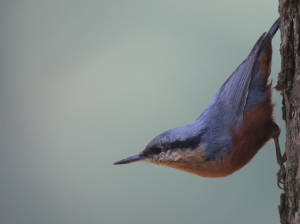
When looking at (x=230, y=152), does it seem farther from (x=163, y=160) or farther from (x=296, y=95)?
(x=296, y=95)

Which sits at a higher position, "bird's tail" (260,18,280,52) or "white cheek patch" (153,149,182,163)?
"bird's tail" (260,18,280,52)

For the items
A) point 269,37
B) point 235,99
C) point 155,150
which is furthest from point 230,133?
point 269,37

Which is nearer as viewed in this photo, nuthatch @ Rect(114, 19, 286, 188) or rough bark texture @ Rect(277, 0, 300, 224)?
rough bark texture @ Rect(277, 0, 300, 224)

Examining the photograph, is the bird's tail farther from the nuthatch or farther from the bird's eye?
the bird's eye

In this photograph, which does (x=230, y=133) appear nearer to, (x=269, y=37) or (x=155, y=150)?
(x=155, y=150)

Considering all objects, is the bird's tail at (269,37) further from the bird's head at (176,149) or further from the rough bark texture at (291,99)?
the bird's head at (176,149)

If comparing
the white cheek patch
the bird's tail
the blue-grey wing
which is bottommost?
the white cheek patch

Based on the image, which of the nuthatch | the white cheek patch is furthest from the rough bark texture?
the white cheek patch
